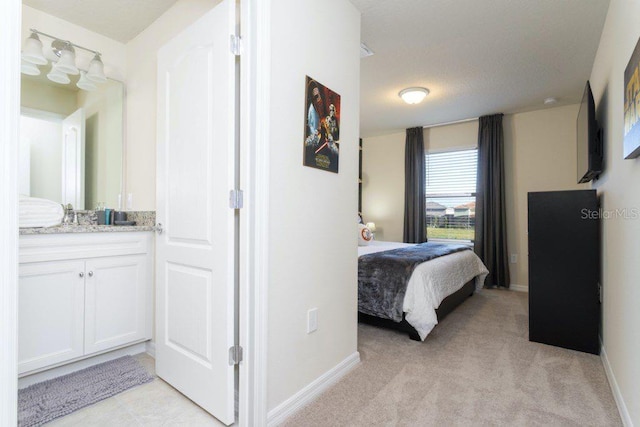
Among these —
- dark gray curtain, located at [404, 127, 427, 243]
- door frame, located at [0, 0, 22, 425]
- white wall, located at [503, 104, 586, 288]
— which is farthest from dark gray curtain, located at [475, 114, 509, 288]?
door frame, located at [0, 0, 22, 425]

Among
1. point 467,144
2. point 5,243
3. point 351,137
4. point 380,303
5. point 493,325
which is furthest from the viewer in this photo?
point 467,144

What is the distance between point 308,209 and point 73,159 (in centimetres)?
199

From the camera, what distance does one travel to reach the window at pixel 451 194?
4.95m

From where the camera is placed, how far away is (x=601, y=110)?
236cm

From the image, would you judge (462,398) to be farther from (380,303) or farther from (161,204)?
(161,204)

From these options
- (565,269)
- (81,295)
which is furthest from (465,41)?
(81,295)

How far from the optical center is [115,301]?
212 cm

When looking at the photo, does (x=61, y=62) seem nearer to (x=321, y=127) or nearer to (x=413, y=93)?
(x=321, y=127)

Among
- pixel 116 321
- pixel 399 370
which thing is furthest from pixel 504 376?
pixel 116 321

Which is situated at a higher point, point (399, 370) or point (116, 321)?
point (116, 321)

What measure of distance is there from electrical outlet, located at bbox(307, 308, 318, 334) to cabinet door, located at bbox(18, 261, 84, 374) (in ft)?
Answer: 4.80

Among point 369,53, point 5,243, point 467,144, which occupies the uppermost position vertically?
point 369,53

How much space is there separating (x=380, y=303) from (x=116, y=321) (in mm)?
1975

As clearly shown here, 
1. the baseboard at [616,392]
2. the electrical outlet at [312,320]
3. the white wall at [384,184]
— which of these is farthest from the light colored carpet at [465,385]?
the white wall at [384,184]
